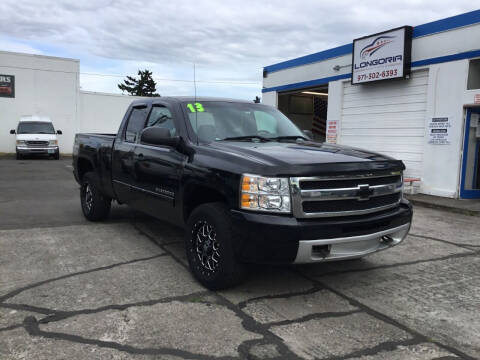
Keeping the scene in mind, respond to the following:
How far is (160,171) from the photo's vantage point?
4.91 meters

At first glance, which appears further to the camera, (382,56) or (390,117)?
(390,117)

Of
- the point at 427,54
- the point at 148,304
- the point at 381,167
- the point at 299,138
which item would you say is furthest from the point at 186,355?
the point at 427,54

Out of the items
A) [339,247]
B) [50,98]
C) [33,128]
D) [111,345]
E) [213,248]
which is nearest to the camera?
[111,345]

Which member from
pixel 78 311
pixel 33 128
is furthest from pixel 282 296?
pixel 33 128

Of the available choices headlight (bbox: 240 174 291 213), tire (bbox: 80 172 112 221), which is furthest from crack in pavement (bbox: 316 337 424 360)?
tire (bbox: 80 172 112 221)

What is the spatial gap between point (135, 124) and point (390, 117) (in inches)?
348

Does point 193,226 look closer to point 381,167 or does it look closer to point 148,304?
point 148,304

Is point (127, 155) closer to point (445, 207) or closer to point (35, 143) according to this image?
point (445, 207)

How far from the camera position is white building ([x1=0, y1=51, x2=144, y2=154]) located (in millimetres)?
24562

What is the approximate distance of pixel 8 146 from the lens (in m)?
25.0

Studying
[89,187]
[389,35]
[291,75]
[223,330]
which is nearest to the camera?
[223,330]

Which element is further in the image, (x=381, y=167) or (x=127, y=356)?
(x=381, y=167)

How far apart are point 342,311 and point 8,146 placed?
25.6 metres

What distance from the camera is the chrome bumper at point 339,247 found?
3.56m
